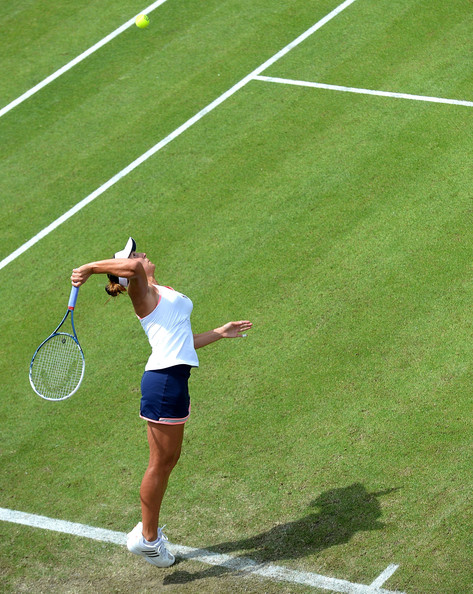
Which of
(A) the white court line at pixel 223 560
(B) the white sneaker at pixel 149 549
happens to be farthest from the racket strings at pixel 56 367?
(B) the white sneaker at pixel 149 549

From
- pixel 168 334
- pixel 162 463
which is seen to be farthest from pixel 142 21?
pixel 162 463

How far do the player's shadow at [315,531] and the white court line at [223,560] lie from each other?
2.9 inches

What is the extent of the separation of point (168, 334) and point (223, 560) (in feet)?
6.78

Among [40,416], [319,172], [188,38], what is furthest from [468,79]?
[40,416]

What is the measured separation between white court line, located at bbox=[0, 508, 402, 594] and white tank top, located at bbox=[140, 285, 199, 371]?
175 cm

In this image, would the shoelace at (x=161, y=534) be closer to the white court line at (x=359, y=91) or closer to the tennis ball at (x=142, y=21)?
the white court line at (x=359, y=91)

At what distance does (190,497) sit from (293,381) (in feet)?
5.75

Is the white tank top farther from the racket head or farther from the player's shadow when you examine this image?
the player's shadow

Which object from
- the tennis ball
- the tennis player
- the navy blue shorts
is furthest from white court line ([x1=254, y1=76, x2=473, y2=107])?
the navy blue shorts

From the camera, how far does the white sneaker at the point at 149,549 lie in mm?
7398

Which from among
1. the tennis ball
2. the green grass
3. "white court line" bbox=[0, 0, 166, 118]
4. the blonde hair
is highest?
the blonde hair

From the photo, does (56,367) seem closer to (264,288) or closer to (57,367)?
(57,367)

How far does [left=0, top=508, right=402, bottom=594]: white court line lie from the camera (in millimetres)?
7113

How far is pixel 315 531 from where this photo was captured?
7.68 m
